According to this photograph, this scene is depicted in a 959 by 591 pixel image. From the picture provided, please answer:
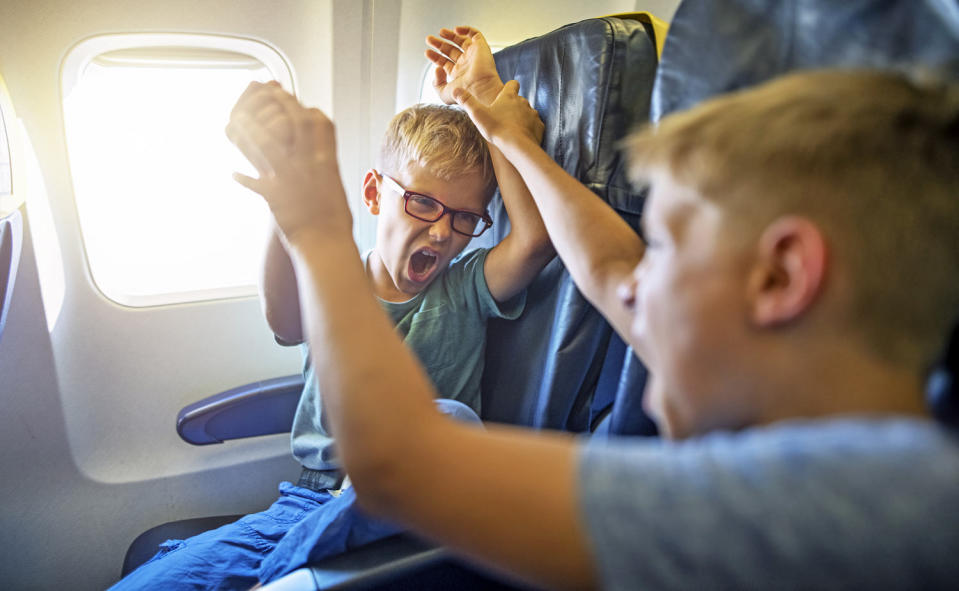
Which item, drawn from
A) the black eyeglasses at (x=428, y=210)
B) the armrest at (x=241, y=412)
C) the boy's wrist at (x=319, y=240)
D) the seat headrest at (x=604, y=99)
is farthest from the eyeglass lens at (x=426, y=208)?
the armrest at (x=241, y=412)

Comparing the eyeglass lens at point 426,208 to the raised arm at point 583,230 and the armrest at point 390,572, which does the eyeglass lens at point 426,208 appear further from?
the armrest at point 390,572

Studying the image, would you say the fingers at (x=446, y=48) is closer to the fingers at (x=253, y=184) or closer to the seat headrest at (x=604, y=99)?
the seat headrest at (x=604, y=99)

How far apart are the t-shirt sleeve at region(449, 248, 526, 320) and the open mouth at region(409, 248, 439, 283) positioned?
2.5 inches

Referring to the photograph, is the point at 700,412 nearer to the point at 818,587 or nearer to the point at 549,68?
the point at 818,587

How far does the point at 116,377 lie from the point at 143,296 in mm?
296

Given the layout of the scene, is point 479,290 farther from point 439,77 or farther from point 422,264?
point 439,77

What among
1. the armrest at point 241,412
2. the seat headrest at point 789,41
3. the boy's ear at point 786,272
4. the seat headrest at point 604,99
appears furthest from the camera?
the armrest at point 241,412

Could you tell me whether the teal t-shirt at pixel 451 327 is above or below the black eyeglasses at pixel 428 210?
below

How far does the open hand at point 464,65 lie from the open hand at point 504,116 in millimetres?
82

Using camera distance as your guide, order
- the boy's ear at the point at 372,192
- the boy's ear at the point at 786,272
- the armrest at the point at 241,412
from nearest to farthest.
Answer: the boy's ear at the point at 786,272 < the boy's ear at the point at 372,192 < the armrest at the point at 241,412

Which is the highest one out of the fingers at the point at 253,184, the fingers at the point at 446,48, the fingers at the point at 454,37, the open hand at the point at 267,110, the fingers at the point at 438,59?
the fingers at the point at 454,37

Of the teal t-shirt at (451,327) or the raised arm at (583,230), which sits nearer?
the raised arm at (583,230)

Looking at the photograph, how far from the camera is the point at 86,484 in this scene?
208 cm

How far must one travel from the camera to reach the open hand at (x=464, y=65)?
142 centimetres
